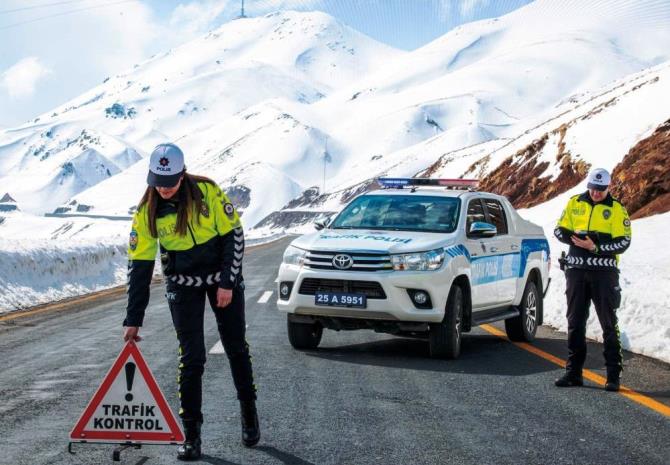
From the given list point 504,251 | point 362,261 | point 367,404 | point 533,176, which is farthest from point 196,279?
point 533,176

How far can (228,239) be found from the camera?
566 centimetres

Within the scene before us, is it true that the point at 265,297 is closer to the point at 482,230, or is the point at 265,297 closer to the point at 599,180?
the point at 482,230

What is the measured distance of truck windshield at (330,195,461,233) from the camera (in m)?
10.6

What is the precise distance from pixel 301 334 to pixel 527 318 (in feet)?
10.4

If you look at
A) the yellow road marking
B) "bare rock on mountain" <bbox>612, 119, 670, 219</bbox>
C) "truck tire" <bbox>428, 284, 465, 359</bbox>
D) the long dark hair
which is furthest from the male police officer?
"bare rock on mountain" <bbox>612, 119, 670, 219</bbox>

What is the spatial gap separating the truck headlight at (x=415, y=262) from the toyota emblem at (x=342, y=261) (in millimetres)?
451

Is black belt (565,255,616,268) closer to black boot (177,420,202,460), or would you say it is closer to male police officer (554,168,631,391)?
male police officer (554,168,631,391)

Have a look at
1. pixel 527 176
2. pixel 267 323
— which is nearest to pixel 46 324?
pixel 267 323

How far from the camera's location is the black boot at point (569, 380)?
8.23 m

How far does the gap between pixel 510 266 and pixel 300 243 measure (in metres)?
2.94

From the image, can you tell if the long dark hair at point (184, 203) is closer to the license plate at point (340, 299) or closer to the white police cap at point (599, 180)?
the license plate at point (340, 299)

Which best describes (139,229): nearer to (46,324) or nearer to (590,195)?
(590,195)

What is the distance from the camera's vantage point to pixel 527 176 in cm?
4997

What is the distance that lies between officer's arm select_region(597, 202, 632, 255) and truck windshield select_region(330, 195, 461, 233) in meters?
2.22
